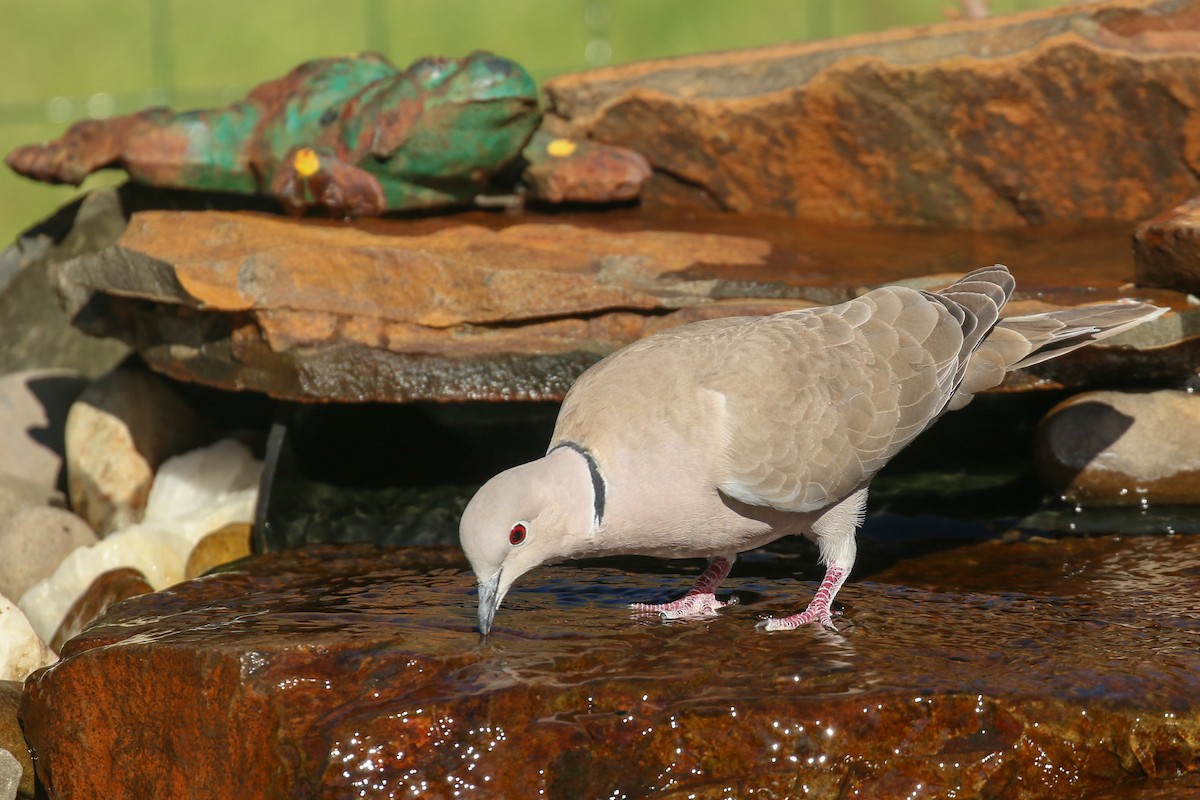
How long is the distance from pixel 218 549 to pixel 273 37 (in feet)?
15.0

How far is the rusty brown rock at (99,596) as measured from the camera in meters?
5.50

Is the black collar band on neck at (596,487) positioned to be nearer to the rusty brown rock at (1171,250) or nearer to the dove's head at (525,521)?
the dove's head at (525,521)

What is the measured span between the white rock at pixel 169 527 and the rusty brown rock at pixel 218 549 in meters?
0.05

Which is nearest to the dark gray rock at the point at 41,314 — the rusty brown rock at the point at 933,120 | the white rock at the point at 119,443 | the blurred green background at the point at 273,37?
the white rock at the point at 119,443

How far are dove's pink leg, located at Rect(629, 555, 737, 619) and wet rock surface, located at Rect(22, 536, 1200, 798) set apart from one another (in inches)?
4.5

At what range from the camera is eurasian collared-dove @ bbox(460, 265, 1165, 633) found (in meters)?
3.66

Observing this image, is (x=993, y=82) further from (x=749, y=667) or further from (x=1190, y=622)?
(x=749, y=667)

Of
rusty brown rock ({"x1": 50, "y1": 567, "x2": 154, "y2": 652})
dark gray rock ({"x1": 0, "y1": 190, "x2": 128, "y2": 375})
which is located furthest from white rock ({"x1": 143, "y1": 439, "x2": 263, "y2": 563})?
dark gray rock ({"x1": 0, "y1": 190, "x2": 128, "y2": 375})

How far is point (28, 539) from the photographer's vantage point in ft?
19.7

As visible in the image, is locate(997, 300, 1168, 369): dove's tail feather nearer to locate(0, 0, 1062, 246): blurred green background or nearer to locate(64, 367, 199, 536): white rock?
locate(64, 367, 199, 536): white rock

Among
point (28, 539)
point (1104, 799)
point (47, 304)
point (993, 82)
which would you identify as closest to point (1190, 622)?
point (1104, 799)

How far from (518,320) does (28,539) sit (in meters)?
2.45

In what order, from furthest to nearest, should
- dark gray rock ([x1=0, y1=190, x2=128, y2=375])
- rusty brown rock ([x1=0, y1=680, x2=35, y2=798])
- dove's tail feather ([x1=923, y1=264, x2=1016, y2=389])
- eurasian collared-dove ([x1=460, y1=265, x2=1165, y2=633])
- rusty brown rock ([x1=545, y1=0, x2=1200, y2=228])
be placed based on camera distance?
dark gray rock ([x1=0, y1=190, x2=128, y2=375])
rusty brown rock ([x1=545, y1=0, x2=1200, y2=228])
dove's tail feather ([x1=923, y1=264, x2=1016, y2=389])
rusty brown rock ([x1=0, y1=680, x2=35, y2=798])
eurasian collared-dove ([x1=460, y1=265, x2=1165, y2=633])

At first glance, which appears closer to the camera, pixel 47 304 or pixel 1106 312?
pixel 1106 312
